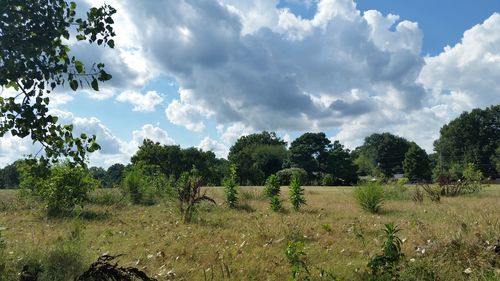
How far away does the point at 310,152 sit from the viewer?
72938 mm

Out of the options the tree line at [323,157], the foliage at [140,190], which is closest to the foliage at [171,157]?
the tree line at [323,157]

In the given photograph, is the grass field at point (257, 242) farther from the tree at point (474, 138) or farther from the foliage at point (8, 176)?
the tree at point (474, 138)

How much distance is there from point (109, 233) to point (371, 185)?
25.4 ft

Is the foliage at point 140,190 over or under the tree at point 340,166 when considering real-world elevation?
under

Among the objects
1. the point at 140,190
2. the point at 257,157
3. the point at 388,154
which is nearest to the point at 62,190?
the point at 140,190

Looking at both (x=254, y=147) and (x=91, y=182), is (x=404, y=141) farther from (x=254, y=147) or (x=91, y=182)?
(x=91, y=182)

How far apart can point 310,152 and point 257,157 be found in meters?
9.10

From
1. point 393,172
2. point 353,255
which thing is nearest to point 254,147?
point 393,172

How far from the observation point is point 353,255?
6914mm

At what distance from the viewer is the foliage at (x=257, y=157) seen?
63.2 meters

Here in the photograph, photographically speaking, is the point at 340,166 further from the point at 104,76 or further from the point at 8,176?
the point at 104,76

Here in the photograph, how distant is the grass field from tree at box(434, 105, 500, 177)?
70509 mm

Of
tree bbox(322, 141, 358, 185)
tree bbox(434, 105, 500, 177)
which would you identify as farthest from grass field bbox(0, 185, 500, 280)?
tree bbox(434, 105, 500, 177)

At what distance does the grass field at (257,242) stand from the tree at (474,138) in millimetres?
70509
